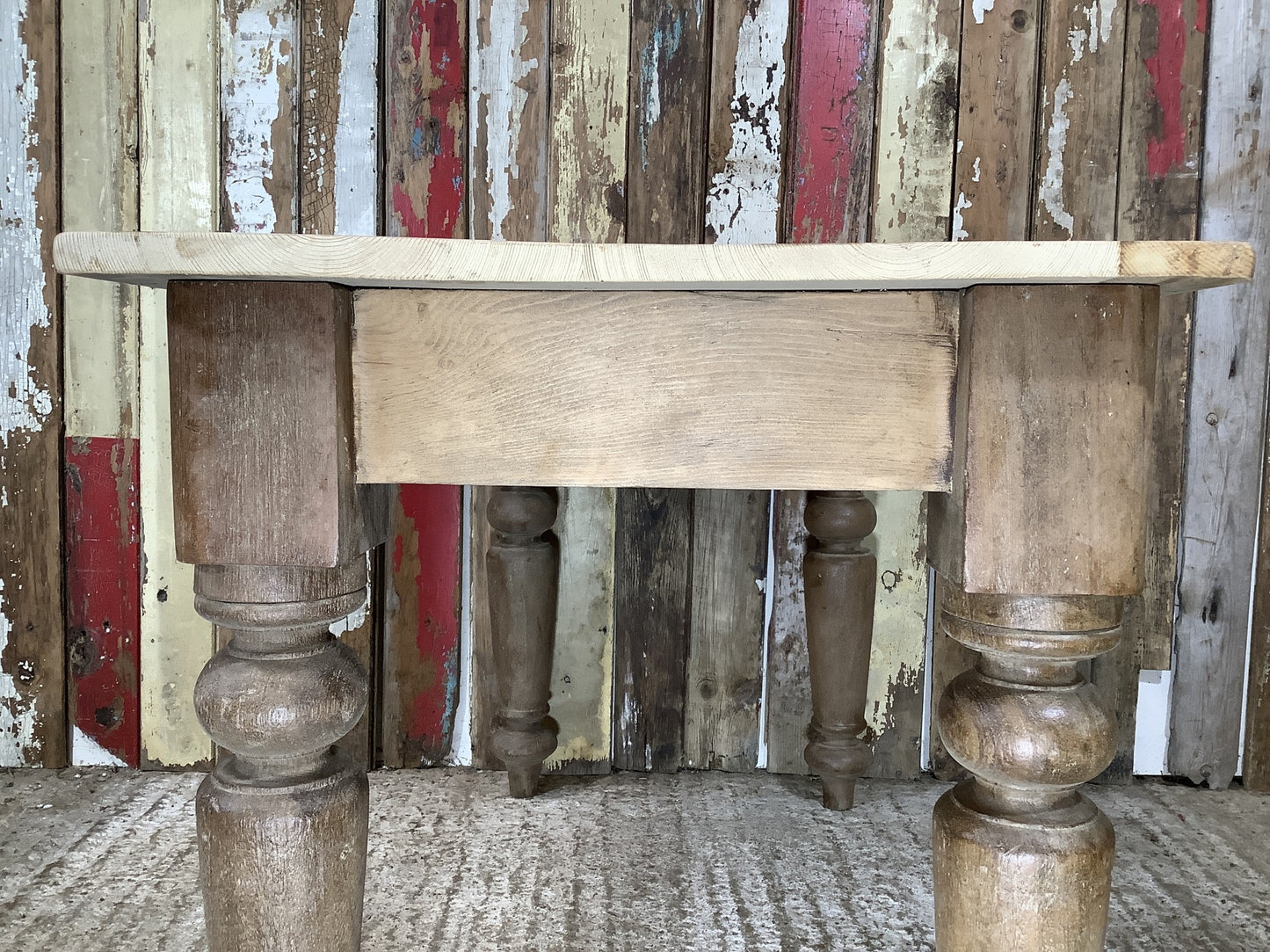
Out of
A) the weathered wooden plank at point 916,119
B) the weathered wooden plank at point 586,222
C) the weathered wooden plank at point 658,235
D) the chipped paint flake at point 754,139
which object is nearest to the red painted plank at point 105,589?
the weathered wooden plank at point 586,222

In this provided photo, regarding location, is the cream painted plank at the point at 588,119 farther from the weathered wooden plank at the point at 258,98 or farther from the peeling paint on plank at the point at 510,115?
the weathered wooden plank at the point at 258,98

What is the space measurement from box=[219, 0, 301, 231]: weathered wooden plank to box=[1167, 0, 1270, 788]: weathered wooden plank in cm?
152

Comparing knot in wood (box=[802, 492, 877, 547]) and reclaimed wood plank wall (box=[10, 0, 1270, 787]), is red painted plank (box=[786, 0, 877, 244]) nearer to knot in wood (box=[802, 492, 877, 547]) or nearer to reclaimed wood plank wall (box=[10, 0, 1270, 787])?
reclaimed wood plank wall (box=[10, 0, 1270, 787])

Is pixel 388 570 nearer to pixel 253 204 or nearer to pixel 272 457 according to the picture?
pixel 253 204

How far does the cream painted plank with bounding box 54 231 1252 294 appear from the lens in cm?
67

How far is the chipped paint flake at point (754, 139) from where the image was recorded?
64.3 inches

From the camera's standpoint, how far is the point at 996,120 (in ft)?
5.38

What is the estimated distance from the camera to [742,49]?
5.37 feet

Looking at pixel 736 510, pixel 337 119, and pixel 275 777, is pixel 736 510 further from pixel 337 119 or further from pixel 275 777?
pixel 275 777

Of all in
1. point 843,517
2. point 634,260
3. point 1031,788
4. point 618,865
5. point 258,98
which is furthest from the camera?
point 258,98

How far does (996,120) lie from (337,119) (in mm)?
1096


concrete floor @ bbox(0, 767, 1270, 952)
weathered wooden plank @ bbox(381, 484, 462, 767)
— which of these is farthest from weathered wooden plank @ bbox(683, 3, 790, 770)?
weathered wooden plank @ bbox(381, 484, 462, 767)

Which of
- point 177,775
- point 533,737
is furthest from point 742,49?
point 177,775

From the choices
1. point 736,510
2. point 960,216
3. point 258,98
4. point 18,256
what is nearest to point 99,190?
point 18,256
